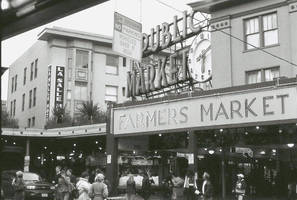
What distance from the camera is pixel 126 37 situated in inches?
572

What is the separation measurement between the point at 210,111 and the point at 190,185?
13.4ft

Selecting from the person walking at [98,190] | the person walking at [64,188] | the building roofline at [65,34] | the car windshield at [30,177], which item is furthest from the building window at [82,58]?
the person walking at [98,190]

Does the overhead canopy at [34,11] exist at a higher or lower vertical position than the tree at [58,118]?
lower

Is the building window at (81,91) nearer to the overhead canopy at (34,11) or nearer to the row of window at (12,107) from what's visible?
the row of window at (12,107)

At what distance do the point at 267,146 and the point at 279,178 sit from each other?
4.48m

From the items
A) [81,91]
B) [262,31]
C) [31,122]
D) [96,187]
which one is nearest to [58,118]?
[81,91]

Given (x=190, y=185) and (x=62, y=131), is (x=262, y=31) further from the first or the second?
(x=62, y=131)

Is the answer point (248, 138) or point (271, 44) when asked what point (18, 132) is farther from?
point (271, 44)

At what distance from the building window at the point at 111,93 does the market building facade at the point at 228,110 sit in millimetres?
15196

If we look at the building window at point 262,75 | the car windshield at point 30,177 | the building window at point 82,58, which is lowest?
the car windshield at point 30,177

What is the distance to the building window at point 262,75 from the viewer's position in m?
26.4

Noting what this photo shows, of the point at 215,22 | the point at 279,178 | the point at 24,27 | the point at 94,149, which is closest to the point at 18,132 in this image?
the point at 94,149

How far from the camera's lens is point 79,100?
47.8m

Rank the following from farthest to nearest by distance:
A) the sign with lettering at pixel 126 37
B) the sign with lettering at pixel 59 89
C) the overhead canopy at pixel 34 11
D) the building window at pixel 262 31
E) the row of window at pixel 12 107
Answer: the row of window at pixel 12 107 < the sign with lettering at pixel 59 89 < the building window at pixel 262 31 < the sign with lettering at pixel 126 37 < the overhead canopy at pixel 34 11
